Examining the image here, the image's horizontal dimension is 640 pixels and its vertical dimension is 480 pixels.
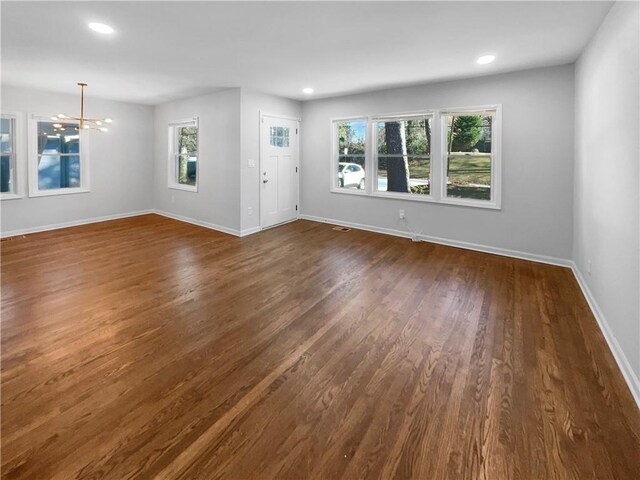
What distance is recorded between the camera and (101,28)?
10.5ft

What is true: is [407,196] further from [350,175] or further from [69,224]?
[69,224]

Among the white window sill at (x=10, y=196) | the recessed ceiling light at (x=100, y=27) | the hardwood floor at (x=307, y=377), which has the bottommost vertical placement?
the hardwood floor at (x=307, y=377)

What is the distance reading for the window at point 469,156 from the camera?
16.1 ft

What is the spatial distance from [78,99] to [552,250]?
27.2 ft

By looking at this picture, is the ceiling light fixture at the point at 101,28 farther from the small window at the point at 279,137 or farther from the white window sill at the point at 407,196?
the white window sill at the point at 407,196

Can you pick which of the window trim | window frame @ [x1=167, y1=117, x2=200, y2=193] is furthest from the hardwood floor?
window frame @ [x1=167, y1=117, x2=200, y2=193]

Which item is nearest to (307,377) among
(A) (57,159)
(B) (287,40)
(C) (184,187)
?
(B) (287,40)

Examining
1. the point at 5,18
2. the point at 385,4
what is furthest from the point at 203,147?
the point at 385,4

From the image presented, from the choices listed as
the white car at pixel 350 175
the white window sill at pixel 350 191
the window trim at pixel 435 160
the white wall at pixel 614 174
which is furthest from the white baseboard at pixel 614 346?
the white car at pixel 350 175

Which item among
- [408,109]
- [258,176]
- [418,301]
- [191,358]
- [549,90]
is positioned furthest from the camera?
[258,176]

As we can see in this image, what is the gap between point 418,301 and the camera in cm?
332

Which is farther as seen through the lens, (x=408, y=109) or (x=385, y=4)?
(x=408, y=109)

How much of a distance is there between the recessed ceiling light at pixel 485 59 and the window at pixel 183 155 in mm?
5207

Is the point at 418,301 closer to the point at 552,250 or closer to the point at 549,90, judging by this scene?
the point at 552,250
